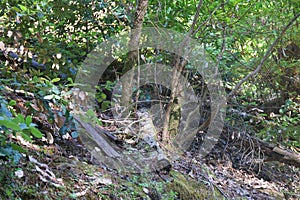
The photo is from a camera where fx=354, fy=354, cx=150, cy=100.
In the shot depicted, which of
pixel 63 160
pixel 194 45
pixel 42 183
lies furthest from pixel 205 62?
pixel 42 183

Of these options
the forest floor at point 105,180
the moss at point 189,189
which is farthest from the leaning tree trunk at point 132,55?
the moss at point 189,189

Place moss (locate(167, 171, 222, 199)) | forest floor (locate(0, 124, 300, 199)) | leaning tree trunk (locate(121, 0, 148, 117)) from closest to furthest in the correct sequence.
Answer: forest floor (locate(0, 124, 300, 199)), moss (locate(167, 171, 222, 199)), leaning tree trunk (locate(121, 0, 148, 117))

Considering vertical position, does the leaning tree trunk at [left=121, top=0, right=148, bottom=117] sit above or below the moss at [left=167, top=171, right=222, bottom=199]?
above

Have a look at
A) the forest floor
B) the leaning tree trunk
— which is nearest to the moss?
the forest floor

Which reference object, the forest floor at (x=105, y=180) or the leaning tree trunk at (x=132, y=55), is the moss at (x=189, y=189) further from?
the leaning tree trunk at (x=132, y=55)

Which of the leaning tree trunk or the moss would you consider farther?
the leaning tree trunk

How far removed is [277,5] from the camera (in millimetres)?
4250

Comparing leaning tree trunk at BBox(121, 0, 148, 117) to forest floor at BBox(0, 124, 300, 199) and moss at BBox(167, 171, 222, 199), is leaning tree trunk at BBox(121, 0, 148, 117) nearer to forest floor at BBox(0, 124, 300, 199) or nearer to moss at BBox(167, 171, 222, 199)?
forest floor at BBox(0, 124, 300, 199)

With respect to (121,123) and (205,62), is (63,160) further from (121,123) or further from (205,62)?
(205,62)

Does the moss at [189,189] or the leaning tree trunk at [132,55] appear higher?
the leaning tree trunk at [132,55]

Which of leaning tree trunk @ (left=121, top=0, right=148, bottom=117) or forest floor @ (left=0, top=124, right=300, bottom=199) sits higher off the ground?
leaning tree trunk @ (left=121, top=0, right=148, bottom=117)

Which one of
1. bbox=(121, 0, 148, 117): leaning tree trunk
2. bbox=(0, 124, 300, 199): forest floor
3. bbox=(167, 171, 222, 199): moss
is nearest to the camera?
bbox=(0, 124, 300, 199): forest floor

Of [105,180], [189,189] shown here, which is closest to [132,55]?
[189,189]

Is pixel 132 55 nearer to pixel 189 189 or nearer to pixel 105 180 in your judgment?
pixel 189 189
